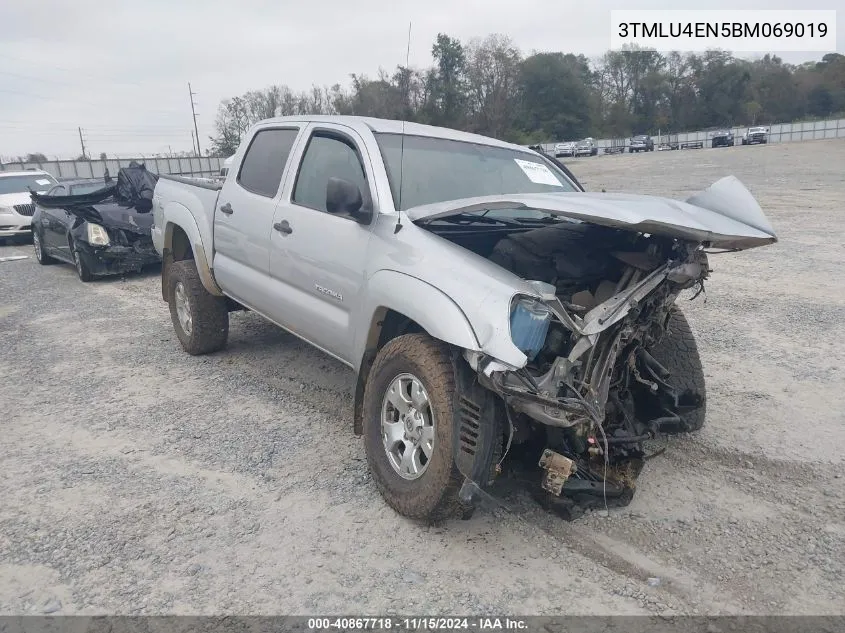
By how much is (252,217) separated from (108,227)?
5894 millimetres

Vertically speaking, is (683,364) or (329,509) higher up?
(683,364)

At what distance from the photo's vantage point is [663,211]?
119 inches

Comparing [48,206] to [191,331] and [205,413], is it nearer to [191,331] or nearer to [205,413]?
[191,331]

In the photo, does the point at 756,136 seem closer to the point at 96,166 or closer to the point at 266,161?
the point at 96,166

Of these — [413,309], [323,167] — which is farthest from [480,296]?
[323,167]

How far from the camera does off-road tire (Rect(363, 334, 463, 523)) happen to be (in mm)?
2994

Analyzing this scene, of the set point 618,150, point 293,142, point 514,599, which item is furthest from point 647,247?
point 618,150

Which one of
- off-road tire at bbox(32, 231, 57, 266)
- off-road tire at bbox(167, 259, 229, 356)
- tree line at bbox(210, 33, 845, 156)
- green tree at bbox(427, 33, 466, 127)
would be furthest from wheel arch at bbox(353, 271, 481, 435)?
tree line at bbox(210, 33, 845, 156)

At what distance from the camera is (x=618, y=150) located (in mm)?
60250

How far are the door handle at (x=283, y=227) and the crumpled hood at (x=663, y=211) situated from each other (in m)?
1.13

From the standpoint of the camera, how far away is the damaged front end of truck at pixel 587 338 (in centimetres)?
285

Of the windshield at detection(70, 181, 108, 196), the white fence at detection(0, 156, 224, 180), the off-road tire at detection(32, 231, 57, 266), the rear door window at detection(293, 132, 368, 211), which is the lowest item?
the off-road tire at detection(32, 231, 57, 266)

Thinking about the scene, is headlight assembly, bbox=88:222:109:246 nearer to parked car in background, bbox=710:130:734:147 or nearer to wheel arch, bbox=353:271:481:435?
wheel arch, bbox=353:271:481:435

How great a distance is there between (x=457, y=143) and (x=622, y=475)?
242 centimetres
